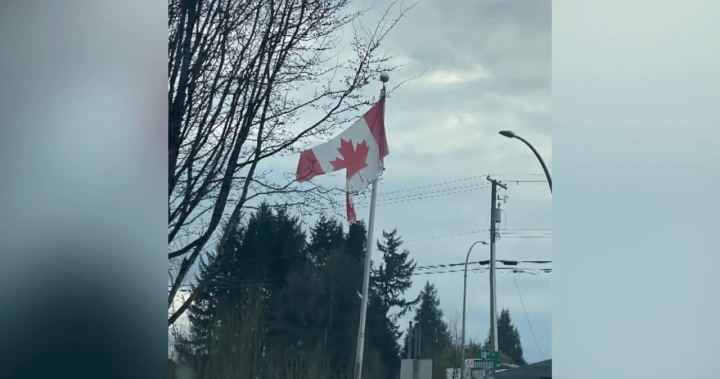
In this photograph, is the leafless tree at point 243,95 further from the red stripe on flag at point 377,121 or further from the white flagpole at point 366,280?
the white flagpole at point 366,280

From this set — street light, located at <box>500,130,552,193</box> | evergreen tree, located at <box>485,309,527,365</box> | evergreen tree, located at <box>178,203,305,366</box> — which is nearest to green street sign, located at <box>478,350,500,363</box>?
evergreen tree, located at <box>485,309,527,365</box>

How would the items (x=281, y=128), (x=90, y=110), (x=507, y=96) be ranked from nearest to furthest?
(x=90, y=110)
(x=281, y=128)
(x=507, y=96)

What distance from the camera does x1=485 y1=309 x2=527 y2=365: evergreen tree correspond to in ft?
9.25

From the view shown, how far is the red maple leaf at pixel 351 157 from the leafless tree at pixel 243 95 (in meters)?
0.09

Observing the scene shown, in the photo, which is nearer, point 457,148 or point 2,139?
point 2,139

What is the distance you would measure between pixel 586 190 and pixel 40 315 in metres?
1.37

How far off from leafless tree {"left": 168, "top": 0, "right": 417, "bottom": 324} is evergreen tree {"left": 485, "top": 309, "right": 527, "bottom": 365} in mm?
759

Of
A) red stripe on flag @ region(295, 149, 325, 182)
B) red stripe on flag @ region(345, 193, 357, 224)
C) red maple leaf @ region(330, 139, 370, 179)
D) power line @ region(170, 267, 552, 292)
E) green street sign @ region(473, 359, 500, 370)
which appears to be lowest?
green street sign @ region(473, 359, 500, 370)

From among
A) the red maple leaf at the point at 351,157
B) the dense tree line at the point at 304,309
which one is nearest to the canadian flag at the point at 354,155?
the red maple leaf at the point at 351,157

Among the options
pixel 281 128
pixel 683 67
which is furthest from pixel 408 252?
pixel 683 67

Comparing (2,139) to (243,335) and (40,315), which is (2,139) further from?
(243,335)

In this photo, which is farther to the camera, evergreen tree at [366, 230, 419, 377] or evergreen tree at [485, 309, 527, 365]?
evergreen tree at [366, 230, 419, 377]

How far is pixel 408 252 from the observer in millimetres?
3057

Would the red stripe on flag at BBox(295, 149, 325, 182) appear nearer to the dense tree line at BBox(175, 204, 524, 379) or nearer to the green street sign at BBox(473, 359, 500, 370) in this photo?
the dense tree line at BBox(175, 204, 524, 379)
